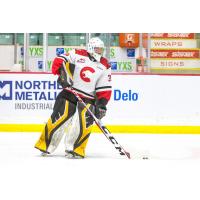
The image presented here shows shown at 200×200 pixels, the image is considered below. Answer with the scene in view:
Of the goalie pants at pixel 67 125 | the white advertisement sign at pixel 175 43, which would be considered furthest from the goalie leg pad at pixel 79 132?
the white advertisement sign at pixel 175 43

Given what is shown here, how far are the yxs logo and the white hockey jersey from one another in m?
2.40

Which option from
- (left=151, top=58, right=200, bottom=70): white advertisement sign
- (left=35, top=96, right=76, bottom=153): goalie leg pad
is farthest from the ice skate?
(left=151, top=58, right=200, bottom=70): white advertisement sign

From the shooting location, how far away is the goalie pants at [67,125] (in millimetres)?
5984

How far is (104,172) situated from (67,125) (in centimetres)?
100

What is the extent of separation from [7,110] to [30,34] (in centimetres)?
134

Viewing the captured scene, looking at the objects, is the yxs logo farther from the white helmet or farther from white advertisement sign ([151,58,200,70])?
the white helmet

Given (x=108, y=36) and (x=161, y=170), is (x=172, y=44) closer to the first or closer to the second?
(x=108, y=36)

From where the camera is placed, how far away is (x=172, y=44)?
972 centimetres

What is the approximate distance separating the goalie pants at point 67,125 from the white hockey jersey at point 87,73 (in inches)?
4.0

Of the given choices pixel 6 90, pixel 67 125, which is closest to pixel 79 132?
pixel 67 125

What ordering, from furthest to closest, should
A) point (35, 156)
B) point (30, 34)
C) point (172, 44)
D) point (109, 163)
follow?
1. point (172, 44)
2. point (30, 34)
3. point (35, 156)
4. point (109, 163)

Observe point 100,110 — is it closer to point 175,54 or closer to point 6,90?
point 6,90

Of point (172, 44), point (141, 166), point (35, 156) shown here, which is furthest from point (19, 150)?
point (172, 44)

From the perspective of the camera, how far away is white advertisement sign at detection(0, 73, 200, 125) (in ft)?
27.0
